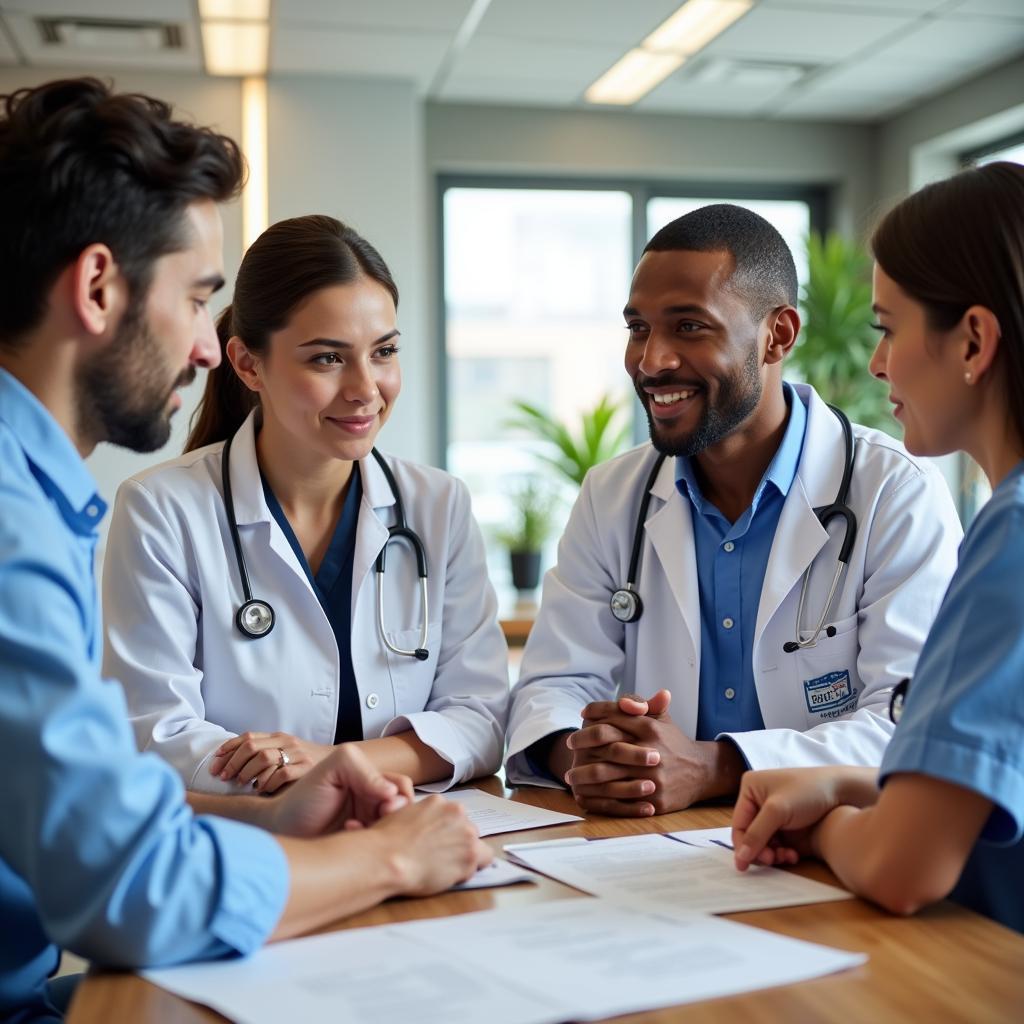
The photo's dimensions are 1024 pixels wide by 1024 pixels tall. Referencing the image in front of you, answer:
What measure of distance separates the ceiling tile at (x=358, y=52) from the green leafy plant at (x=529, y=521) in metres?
1.97

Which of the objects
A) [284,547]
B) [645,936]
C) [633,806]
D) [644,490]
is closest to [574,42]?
[644,490]

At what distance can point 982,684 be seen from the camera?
1.05m

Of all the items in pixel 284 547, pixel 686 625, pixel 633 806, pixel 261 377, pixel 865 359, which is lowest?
pixel 633 806

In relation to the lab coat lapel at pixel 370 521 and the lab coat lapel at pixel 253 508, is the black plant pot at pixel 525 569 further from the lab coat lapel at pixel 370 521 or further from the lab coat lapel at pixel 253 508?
the lab coat lapel at pixel 253 508

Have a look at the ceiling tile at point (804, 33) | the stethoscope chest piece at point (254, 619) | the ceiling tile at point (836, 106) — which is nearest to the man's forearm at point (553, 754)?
the stethoscope chest piece at point (254, 619)

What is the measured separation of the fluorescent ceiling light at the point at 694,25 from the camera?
14.8 ft

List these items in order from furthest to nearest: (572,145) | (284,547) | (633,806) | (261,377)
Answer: (572,145) → (261,377) → (284,547) → (633,806)

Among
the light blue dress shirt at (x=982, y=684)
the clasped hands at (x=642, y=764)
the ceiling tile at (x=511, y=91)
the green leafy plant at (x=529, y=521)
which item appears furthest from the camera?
the green leafy plant at (x=529, y=521)

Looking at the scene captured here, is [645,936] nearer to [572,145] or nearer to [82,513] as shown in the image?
[82,513]

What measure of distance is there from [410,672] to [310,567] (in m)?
0.23

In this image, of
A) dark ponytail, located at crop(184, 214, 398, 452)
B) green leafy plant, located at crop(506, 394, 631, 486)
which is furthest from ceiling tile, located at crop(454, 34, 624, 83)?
dark ponytail, located at crop(184, 214, 398, 452)

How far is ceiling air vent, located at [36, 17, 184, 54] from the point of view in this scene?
454cm

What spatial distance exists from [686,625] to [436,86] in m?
4.25

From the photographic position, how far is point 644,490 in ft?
6.86
